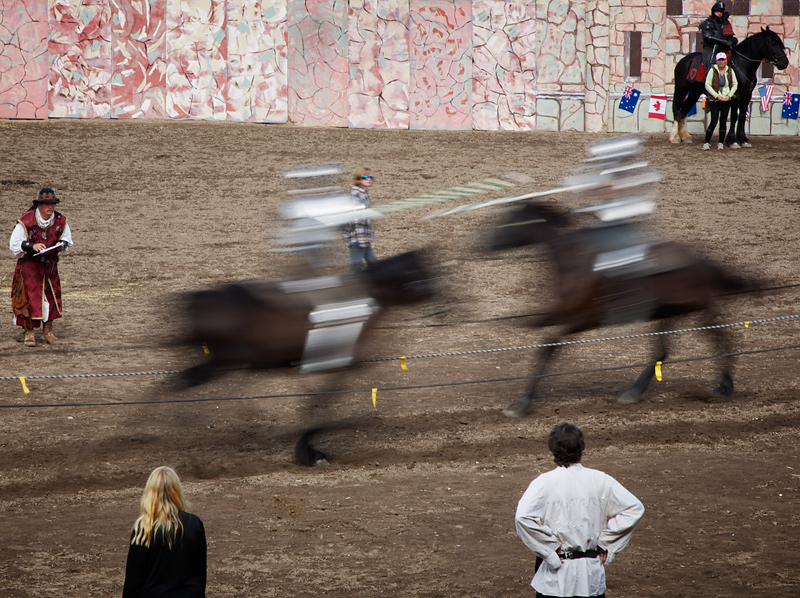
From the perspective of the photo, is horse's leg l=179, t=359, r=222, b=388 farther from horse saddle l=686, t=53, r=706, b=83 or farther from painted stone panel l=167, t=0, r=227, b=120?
horse saddle l=686, t=53, r=706, b=83

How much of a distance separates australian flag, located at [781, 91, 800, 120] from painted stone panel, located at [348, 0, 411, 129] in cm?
892

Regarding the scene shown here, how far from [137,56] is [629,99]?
11287 millimetres

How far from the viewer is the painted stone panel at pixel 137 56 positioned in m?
19.3

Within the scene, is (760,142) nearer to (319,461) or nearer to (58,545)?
(319,461)

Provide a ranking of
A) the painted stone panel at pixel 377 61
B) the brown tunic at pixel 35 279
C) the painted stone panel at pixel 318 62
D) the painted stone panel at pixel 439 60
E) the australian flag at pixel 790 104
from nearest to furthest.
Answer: the brown tunic at pixel 35 279 → the painted stone panel at pixel 318 62 → the painted stone panel at pixel 377 61 → the painted stone panel at pixel 439 60 → the australian flag at pixel 790 104

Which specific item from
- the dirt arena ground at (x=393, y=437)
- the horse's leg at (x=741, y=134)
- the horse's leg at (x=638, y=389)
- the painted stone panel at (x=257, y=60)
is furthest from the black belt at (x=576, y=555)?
the painted stone panel at (x=257, y=60)

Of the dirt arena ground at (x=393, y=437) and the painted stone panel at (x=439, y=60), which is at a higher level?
the painted stone panel at (x=439, y=60)

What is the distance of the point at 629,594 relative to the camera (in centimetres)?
516

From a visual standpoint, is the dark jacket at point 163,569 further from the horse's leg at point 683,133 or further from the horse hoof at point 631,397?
the horse's leg at point 683,133

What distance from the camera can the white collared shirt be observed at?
12.7ft

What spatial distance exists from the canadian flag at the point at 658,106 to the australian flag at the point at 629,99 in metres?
0.37

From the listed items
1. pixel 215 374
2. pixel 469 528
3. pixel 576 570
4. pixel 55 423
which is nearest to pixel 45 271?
pixel 55 423

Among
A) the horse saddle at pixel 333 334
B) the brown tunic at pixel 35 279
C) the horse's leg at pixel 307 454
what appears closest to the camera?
the horse saddle at pixel 333 334

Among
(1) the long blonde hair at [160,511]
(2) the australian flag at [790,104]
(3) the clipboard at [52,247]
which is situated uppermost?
(2) the australian flag at [790,104]
